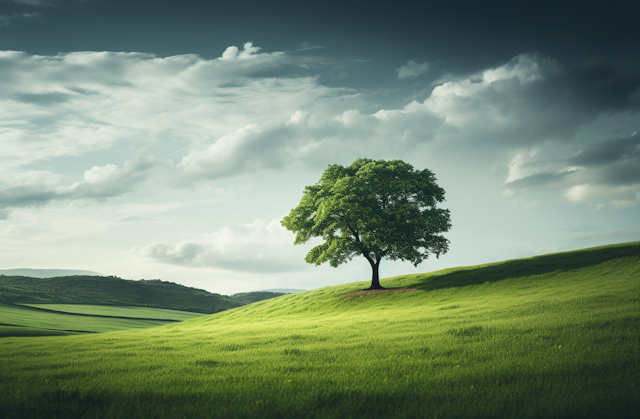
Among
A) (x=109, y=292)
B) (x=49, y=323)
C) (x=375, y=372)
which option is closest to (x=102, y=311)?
(x=49, y=323)

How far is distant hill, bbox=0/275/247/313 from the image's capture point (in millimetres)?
92938

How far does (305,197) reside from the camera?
Result: 40.8 metres

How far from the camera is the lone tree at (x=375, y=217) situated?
35.8 metres

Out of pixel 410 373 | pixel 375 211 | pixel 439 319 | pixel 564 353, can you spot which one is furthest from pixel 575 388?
pixel 375 211

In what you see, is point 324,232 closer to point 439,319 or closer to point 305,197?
point 305,197

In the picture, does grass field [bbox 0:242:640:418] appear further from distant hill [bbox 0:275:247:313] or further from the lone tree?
distant hill [bbox 0:275:247:313]

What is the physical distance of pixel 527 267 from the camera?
36844 mm

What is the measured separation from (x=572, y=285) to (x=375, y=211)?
58.7ft

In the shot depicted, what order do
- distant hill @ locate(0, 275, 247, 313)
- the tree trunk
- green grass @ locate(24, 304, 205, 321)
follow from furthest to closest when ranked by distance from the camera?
distant hill @ locate(0, 275, 247, 313), green grass @ locate(24, 304, 205, 321), the tree trunk

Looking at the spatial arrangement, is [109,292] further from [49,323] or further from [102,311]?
[49,323]

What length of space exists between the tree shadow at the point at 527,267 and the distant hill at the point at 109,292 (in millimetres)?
83992

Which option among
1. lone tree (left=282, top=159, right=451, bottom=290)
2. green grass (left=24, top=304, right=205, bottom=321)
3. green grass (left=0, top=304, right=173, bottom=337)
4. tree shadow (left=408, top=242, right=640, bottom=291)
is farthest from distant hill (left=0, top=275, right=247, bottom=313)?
tree shadow (left=408, top=242, right=640, bottom=291)

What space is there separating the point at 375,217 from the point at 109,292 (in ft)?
370

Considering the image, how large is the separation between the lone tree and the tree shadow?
326 cm
